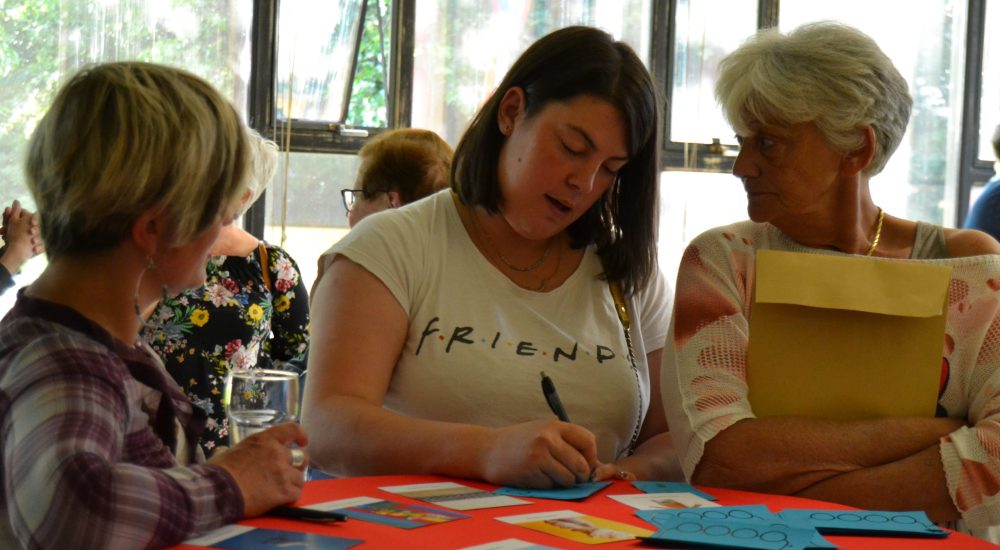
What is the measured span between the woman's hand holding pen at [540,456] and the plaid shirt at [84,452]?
453mm

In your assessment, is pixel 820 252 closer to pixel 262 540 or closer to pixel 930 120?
pixel 262 540

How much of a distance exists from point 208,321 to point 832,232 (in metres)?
1.66

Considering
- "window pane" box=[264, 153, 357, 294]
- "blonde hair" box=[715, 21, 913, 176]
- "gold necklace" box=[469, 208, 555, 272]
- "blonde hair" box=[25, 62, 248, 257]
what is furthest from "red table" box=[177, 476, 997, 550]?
"window pane" box=[264, 153, 357, 294]

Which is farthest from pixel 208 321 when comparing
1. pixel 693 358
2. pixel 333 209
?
pixel 333 209

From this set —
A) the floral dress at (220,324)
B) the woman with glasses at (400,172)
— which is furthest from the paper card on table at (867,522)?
the woman with glasses at (400,172)

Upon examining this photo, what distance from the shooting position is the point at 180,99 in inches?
51.2

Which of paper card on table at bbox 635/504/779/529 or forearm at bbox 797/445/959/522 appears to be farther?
forearm at bbox 797/445/959/522

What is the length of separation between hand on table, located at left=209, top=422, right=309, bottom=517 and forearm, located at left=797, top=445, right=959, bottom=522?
2.76ft

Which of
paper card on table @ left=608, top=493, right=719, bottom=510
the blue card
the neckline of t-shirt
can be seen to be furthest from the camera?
the neckline of t-shirt

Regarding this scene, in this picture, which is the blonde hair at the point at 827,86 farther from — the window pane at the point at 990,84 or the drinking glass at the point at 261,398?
the window pane at the point at 990,84

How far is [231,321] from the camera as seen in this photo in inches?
118

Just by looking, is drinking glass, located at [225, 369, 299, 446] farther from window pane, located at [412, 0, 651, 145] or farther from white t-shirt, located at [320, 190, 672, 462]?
window pane, located at [412, 0, 651, 145]

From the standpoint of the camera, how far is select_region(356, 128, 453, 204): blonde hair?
11.9 ft

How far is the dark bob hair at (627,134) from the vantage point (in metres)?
2.02
